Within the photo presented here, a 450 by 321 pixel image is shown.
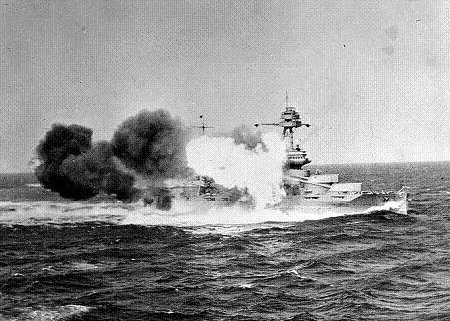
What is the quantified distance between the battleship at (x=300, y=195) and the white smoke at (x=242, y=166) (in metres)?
0.95

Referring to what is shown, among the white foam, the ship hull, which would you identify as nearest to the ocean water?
the white foam

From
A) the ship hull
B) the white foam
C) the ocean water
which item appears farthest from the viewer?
the ship hull

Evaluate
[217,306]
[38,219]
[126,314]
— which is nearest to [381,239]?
[217,306]

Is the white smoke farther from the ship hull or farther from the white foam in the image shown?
the white foam

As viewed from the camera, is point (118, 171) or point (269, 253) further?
point (118, 171)

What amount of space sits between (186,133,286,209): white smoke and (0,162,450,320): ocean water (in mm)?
3127

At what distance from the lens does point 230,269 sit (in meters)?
31.4

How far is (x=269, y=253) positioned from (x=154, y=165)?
960 inches

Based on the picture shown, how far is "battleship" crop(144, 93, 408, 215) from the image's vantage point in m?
54.0

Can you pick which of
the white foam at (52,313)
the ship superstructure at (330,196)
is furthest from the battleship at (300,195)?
the white foam at (52,313)

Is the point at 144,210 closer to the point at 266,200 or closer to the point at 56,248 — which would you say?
the point at 266,200

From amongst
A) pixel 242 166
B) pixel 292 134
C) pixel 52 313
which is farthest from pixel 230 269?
pixel 292 134

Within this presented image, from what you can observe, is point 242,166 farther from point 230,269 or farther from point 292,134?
point 230,269

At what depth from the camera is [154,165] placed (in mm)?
56594
